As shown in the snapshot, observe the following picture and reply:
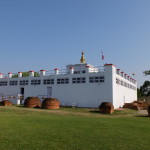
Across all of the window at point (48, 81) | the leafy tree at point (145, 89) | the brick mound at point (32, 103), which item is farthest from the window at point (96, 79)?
the leafy tree at point (145, 89)

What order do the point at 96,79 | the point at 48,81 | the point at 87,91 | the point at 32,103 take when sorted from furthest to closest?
the point at 48,81 < the point at 87,91 < the point at 96,79 < the point at 32,103

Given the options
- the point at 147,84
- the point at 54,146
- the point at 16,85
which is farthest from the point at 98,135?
the point at 147,84

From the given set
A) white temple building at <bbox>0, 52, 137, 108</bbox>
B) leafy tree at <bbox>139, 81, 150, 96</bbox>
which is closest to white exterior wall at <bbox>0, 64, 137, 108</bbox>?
white temple building at <bbox>0, 52, 137, 108</bbox>

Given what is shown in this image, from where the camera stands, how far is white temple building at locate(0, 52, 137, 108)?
23.8 meters

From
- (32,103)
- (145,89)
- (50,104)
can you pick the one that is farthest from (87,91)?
(145,89)

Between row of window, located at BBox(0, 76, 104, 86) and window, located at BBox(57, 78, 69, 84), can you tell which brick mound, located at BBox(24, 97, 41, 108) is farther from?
row of window, located at BBox(0, 76, 104, 86)

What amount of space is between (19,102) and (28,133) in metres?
21.9

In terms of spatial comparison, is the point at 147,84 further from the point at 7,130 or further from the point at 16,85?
the point at 7,130

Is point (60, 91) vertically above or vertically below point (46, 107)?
above

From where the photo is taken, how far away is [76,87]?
83.9 ft

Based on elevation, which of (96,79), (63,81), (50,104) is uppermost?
(96,79)

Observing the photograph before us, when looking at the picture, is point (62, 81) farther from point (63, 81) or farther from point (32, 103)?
point (32, 103)

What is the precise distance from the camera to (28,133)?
8086mm

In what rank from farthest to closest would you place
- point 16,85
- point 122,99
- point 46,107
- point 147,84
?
point 147,84
point 16,85
point 122,99
point 46,107
